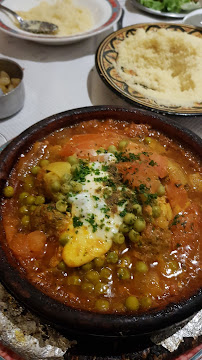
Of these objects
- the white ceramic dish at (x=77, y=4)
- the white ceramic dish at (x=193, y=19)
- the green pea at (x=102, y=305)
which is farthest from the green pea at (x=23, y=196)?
the white ceramic dish at (x=193, y=19)

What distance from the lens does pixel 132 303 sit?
6.09ft

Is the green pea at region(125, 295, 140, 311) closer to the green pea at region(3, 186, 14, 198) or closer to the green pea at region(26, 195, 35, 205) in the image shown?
the green pea at region(26, 195, 35, 205)

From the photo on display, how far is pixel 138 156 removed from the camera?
2498 mm

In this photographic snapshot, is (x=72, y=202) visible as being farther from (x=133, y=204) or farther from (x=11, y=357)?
(x=11, y=357)

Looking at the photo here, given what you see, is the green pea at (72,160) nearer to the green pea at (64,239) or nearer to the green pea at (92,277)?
the green pea at (64,239)

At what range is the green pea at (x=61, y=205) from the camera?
218cm

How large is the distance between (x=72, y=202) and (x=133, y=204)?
1.45 feet

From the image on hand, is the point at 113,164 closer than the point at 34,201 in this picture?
No

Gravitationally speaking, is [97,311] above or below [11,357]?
above

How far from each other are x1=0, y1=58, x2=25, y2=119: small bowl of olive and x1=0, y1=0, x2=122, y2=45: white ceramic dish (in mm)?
678

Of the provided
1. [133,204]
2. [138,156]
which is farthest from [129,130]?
[133,204]

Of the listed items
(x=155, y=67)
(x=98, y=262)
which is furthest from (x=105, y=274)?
(x=155, y=67)

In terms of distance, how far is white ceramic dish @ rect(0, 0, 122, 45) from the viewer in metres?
4.24

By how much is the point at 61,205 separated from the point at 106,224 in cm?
35
